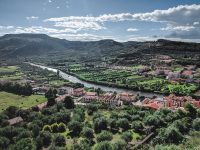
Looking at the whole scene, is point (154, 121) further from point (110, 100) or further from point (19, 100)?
point (19, 100)

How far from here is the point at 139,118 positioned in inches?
2509

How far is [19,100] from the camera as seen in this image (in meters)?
96.1

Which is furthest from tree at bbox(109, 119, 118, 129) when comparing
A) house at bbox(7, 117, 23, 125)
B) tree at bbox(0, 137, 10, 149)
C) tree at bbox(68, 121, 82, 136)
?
tree at bbox(0, 137, 10, 149)

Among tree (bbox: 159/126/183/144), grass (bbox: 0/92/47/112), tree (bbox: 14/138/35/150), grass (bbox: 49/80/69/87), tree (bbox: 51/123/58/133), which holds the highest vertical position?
tree (bbox: 159/126/183/144)

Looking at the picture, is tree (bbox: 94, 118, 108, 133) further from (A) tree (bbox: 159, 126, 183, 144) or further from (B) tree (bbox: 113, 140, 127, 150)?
(A) tree (bbox: 159, 126, 183, 144)

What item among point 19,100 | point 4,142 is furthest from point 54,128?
point 19,100

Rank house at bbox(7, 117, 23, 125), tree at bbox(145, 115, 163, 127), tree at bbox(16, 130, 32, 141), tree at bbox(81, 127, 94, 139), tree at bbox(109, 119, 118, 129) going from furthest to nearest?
house at bbox(7, 117, 23, 125)
tree at bbox(109, 119, 118, 129)
tree at bbox(145, 115, 163, 127)
tree at bbox(81, 127, 94, 139)
tree at bbox(16, 130, 32, 141)

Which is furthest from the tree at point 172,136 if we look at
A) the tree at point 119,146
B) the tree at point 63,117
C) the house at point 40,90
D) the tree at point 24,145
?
the house at point 40,90

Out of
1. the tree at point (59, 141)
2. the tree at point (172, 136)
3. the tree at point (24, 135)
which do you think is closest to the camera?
the tree at point (172, 136)

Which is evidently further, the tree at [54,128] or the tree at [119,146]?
the tree at [54,128]

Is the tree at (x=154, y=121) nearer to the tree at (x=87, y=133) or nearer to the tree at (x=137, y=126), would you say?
the tree at (x=137, y=126)

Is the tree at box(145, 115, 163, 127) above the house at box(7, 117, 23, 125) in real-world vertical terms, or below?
above

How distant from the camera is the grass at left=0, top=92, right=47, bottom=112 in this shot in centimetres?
8975

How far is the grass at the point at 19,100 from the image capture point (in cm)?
8975
